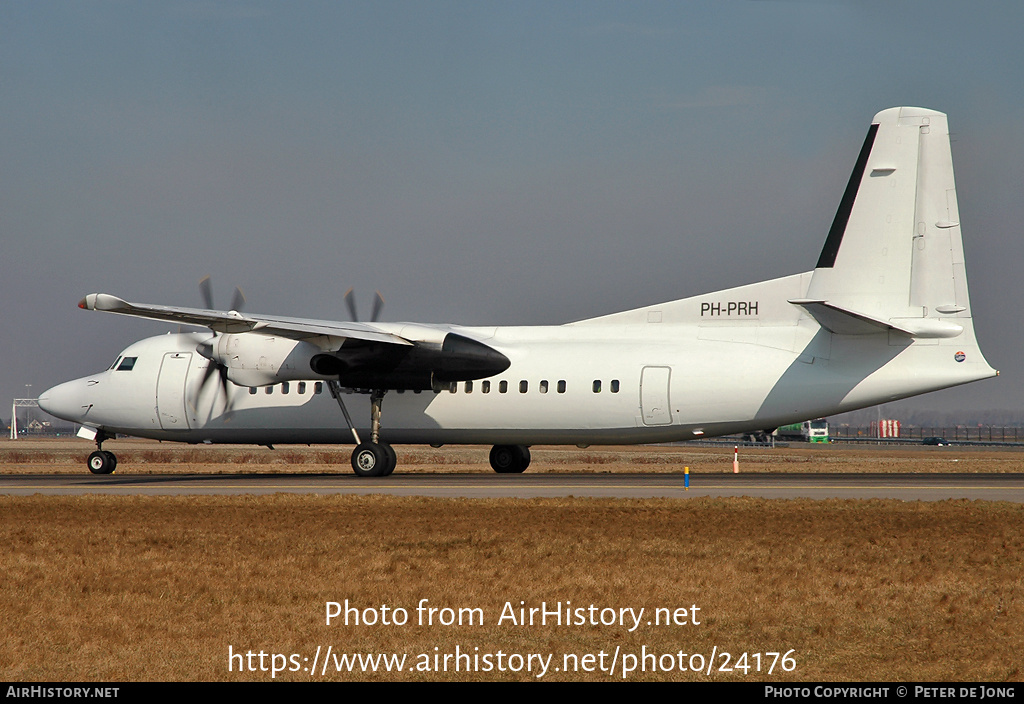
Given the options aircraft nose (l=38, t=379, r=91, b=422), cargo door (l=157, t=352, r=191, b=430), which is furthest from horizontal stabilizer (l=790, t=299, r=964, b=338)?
aircraft nose (l=38, t=379, r=91, b=422)

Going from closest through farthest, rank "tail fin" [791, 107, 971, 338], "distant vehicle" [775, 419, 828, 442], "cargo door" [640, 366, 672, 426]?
1. "tail fin" [791, 107, 971, 338]
2. "cargo door" [640, 366, 672, 426]
3. "distant vehicle" [775, 419, 828, 442]

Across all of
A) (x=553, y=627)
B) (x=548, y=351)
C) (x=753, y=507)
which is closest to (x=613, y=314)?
(x=548, y=351)

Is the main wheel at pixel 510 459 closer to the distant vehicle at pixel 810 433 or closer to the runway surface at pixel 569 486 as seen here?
the runway surface at pixel 569 486

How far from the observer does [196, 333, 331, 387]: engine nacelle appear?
27.2 m

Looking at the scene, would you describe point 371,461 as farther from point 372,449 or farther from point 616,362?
point 616,362

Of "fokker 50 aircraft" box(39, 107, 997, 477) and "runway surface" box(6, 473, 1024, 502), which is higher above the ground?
"fokker 50 aircraft" box(39, 107, 997, 477)

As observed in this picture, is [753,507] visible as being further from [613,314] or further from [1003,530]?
[613,314]

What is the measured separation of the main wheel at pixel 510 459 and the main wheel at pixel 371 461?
15.0 ft

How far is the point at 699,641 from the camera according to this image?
368 inches

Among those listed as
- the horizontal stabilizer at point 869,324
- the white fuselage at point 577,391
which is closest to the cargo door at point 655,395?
the white fuselage at point 577,391

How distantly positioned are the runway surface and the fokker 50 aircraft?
1543 millimetres

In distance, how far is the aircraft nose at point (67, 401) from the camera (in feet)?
103

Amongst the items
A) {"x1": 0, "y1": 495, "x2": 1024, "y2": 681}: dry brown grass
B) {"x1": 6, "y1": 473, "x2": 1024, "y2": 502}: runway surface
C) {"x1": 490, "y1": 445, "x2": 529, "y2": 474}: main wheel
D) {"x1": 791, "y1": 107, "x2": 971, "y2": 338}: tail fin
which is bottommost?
{"x1": 0, "y1": 495, "x2": 1024, "y2": 681}: dry brown grass

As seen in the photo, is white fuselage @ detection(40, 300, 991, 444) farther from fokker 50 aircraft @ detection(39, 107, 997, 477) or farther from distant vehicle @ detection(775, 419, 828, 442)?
distant vehicle @ detection(775, 419, 828, 442)
